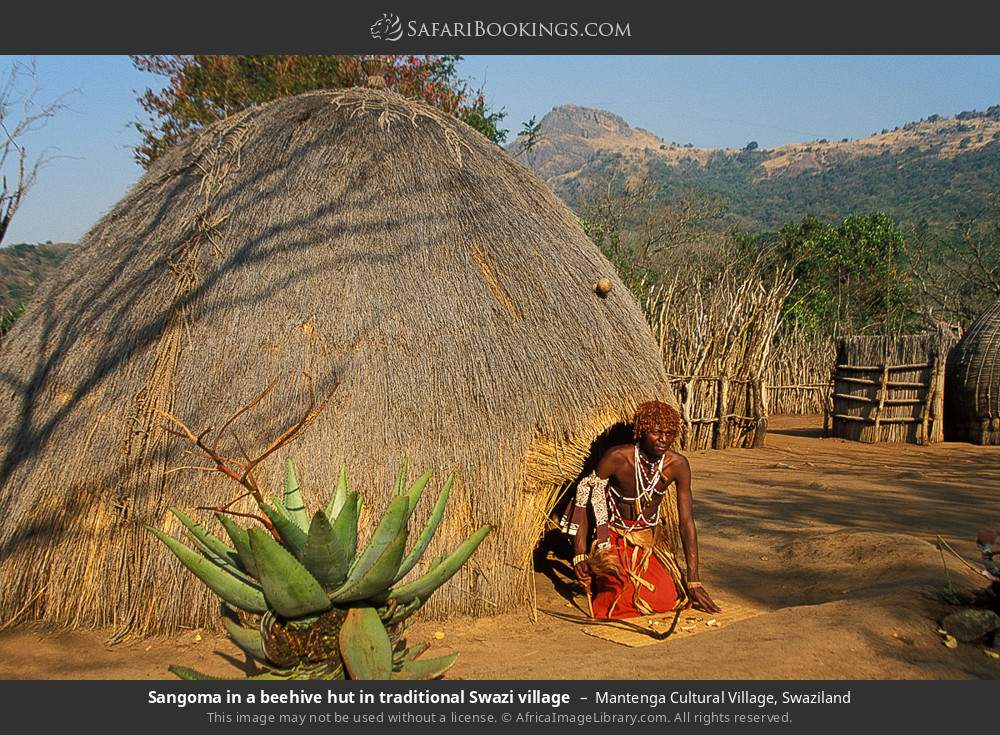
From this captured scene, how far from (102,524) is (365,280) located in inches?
83.0

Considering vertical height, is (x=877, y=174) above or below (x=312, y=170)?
above

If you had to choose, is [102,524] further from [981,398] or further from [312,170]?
[981,398]

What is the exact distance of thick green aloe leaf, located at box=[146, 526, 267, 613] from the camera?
2863mm

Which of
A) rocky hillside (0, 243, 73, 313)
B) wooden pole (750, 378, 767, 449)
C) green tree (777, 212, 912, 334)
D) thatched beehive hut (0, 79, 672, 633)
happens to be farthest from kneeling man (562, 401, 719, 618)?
green tree (777, 212, 912, 334)

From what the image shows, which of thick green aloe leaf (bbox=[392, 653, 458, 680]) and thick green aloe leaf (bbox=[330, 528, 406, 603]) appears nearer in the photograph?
thick green aloe leaf (bbox=[330, 528, 406, 603])

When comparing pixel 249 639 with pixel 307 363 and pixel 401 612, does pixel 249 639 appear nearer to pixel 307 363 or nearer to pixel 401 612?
pixel 401 612

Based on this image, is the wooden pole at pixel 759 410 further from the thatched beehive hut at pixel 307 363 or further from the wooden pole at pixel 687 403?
the thatched beehive hut at pixel 307 363

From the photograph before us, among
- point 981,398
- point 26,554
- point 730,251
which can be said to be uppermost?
point 730,251

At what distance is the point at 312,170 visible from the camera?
223 inches

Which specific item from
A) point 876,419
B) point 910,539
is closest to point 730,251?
point 876,419

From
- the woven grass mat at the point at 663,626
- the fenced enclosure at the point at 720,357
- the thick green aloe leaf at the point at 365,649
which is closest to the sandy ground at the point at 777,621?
the woven grass mat at the point at 663,626

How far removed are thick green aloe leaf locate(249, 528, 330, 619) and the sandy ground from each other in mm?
1334

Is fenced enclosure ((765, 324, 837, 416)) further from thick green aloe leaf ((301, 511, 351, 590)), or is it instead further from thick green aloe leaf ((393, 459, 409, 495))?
thick green aloe leaf ((301, 511, 351, 590))
